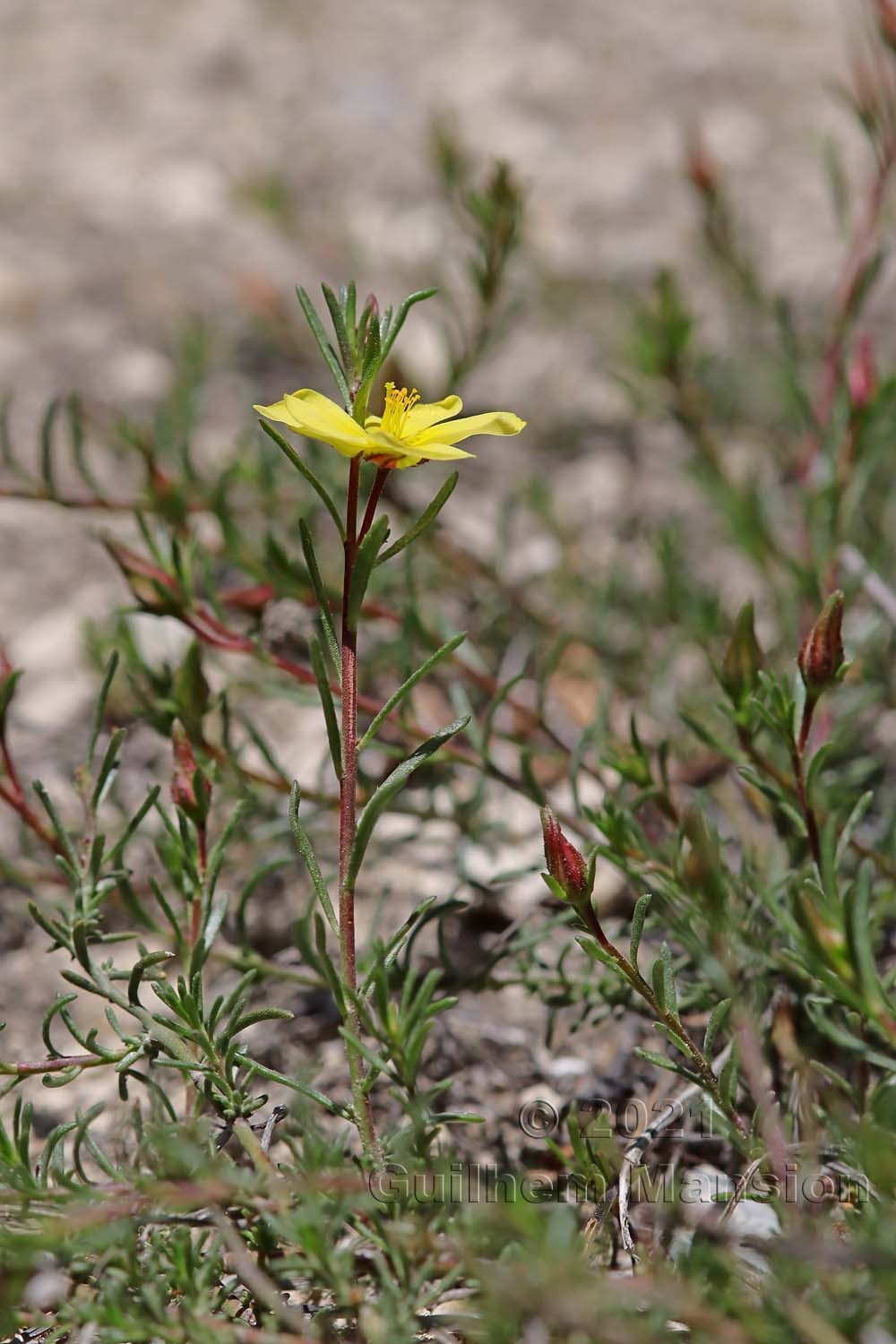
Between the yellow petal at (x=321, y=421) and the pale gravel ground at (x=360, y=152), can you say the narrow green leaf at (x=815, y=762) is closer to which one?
the yellow petal at (x=321, y=421)

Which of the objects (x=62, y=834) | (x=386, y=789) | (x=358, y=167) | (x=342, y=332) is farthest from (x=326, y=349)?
(x=358, y=167)

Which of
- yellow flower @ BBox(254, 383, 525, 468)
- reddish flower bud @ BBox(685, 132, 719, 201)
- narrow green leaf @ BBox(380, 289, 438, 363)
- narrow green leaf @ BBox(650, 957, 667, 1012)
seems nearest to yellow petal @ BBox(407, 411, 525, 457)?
yellow flower @ BBox(254, 383, 525, 468)

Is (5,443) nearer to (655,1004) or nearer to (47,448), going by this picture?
(47,448)

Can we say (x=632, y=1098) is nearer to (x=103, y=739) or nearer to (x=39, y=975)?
(x=39, y=975)

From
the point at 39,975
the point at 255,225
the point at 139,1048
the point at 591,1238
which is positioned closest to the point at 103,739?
the point at 39,975

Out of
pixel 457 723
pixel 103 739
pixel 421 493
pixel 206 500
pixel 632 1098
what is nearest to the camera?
pixel 457 723

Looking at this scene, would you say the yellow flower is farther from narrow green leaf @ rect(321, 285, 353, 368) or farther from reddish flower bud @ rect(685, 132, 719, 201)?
reddish flower bud @ rect(685, 132, 719, 201)
